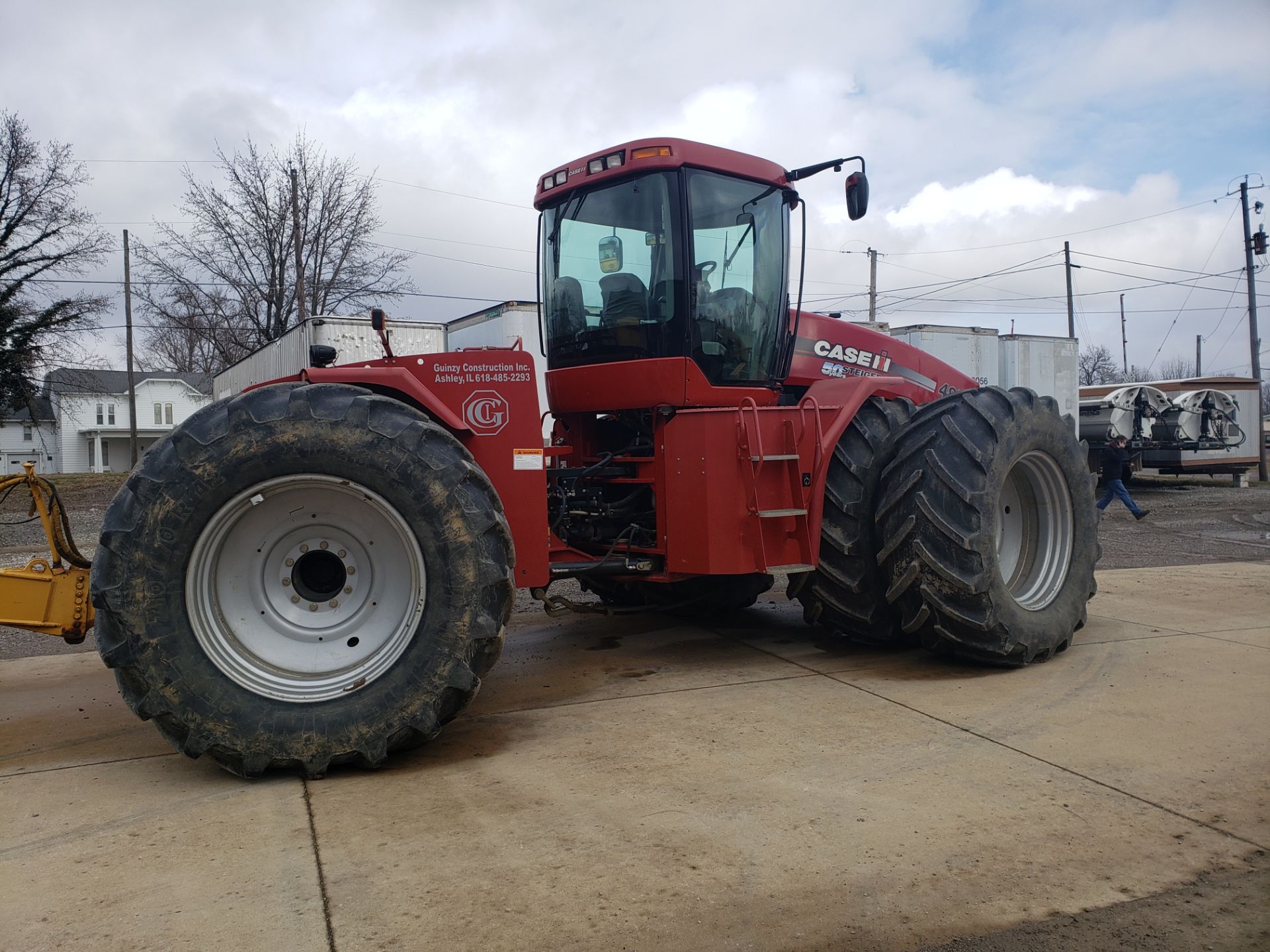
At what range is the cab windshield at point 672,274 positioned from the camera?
17.5 ft

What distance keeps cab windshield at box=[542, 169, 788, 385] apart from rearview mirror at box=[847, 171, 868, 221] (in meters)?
0.42

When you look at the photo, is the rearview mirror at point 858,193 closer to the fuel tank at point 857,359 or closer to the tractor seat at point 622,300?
the fuel tank at point 857,359

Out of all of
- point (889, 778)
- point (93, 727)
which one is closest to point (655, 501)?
point (889, 778)

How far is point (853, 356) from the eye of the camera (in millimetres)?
6543

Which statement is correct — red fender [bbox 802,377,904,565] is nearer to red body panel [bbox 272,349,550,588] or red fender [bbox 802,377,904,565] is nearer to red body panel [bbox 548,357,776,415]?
red body panel [bbox 548,357,776,415]

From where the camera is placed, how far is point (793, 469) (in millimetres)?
5281

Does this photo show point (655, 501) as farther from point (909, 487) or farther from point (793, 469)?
point (909, 487)

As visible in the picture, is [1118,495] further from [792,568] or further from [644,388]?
[644,388]

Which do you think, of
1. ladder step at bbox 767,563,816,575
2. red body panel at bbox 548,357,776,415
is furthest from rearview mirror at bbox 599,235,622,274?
ladder step at bbox 767,563,816,575

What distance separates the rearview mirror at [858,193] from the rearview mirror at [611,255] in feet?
4.65

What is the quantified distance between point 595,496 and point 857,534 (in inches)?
60.9

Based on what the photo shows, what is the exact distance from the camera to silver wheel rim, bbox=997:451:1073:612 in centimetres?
589

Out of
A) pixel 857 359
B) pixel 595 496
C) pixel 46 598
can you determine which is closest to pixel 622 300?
pixel 595 496

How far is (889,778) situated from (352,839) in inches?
78.0
